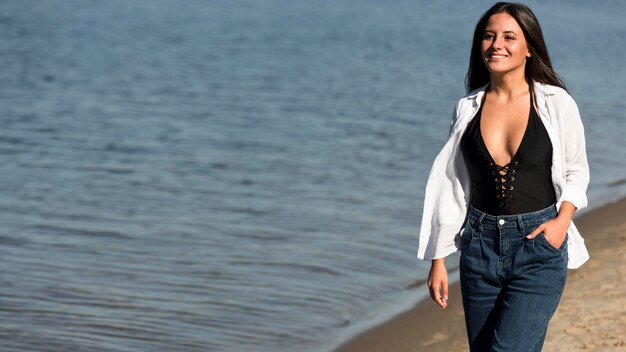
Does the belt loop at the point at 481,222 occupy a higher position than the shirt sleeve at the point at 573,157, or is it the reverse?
the shirt sleeve at the point at 573,157

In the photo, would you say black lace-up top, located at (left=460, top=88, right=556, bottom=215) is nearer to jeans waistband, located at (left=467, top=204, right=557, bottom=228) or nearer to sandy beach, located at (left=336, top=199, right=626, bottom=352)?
jeans waistband, located at (left=467, top=204, right=557, bottom=228)

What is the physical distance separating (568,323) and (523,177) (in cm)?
275

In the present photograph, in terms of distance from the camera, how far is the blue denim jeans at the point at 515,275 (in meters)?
3.44

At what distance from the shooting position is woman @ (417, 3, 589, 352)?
11.3 ft

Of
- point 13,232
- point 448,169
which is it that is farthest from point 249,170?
point 448,169

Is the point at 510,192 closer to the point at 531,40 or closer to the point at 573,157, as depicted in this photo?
the point at 573,157

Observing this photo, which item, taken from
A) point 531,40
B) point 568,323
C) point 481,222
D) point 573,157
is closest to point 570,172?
point 573,157

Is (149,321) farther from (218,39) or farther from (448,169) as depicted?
(218,39)

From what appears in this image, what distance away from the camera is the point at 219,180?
11.1m

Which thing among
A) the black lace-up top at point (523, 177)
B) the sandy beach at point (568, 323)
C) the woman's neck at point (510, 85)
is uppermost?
the woman's neck at point (510, 85)

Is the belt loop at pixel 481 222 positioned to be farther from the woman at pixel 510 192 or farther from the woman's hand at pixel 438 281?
the woman's hand at pixel 438 281

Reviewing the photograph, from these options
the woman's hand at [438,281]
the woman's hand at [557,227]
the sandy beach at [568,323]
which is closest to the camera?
the woman's hand at [557,227]

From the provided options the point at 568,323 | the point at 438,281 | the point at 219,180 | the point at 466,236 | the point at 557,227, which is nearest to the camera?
the point at 557,227

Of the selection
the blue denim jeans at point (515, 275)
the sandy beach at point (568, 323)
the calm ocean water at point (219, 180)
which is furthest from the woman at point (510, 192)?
the calm ocean water at point (219, 180)
